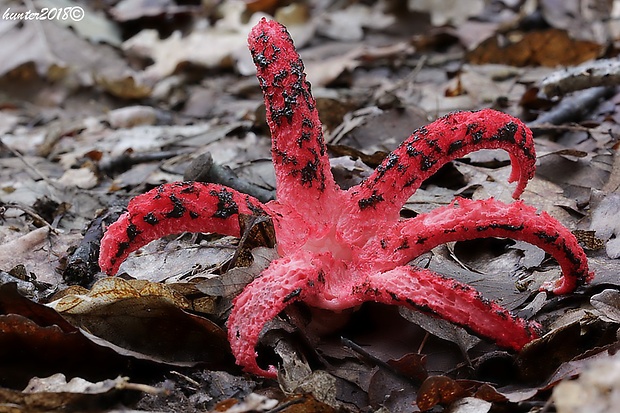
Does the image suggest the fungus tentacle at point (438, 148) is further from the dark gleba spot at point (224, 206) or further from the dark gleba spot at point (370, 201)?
the dark gleba spot at point (224, 206)

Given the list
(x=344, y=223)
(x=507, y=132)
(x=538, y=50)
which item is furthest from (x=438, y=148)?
(x=538, y=50)

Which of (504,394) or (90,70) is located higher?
(90,70)

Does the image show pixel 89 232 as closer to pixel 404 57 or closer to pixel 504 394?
pixel 504 394

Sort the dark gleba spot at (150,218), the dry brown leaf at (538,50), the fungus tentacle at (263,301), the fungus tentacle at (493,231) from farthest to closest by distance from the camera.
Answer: the dry brown leaf at (538,50) < the dark gleba spot at (150,218) < the fungus tentacle at (493,231) < the fungus tentacle at (263,301)

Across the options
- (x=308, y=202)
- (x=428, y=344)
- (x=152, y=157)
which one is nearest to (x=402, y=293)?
(x=428, y=344)

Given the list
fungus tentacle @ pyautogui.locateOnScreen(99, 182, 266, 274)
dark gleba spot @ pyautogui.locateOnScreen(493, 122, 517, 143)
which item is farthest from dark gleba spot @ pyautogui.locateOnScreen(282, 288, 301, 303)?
dark gleba spot @ pyautogui.locateOnScreen(493, 122, 517, 143)

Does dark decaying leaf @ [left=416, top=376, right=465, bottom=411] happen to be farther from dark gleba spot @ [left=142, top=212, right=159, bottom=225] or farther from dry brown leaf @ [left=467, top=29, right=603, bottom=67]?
dry brown leaf @ [left=467, top=29, right=603, bottom=67]

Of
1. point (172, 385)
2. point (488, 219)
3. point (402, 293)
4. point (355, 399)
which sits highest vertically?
point (488, 219)

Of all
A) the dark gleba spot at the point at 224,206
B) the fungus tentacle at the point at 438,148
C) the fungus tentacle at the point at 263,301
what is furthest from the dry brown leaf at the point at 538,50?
the fungus tentacle at the point at 263,301
